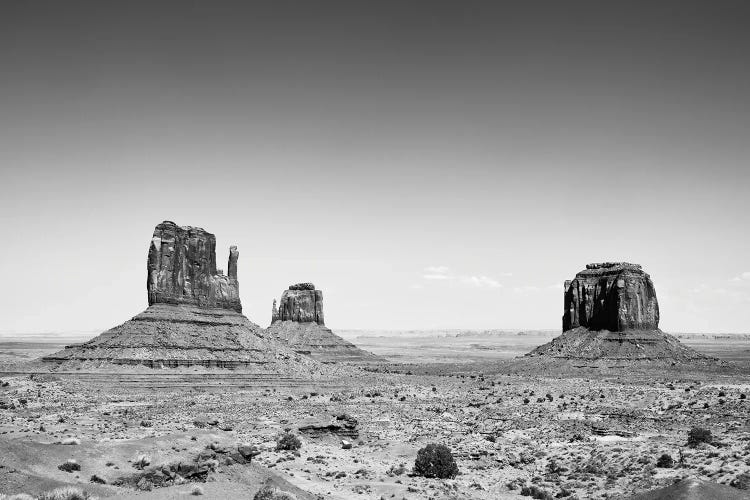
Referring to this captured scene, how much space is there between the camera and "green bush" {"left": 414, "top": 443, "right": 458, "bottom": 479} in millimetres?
31938

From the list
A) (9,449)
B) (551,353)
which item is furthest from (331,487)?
(551,353)

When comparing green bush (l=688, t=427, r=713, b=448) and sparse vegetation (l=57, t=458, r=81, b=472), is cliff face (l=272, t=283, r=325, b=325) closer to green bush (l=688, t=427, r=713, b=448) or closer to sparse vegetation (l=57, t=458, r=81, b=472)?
green bush (l=688, t=427, r=713, b=448)

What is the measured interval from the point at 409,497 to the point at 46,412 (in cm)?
3211

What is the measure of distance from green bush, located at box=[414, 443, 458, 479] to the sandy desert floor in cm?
86

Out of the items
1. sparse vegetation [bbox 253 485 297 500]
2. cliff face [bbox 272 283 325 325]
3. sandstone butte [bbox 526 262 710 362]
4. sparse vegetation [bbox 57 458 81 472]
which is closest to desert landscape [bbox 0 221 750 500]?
sparse vegetation [bbox 57 458 81 472]

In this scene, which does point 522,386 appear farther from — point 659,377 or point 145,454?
point 145,454

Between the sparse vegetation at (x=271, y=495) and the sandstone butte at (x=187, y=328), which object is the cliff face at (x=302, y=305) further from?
the sparse vegetation at (x=271, y=495)

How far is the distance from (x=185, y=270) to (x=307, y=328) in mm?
66118

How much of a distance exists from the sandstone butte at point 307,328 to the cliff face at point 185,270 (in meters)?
47.6

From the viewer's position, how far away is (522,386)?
2825 inches

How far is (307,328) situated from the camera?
147250mm

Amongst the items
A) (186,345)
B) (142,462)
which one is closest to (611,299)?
(186,345)

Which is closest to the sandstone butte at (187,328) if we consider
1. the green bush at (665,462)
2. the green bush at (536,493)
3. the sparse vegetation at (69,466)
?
the sparse vegetation at (69,466)

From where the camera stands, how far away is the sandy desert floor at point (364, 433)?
2614cm
